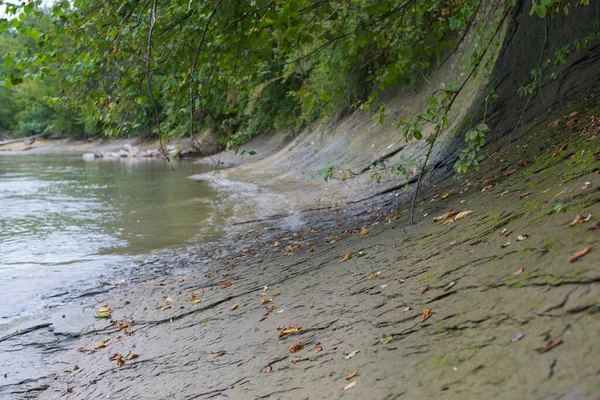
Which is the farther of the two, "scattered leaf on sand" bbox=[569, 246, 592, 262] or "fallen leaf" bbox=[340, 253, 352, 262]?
"fallen leaf" bbox=[340, 253, 352, 262]

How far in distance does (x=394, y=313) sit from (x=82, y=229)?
31.3 ft

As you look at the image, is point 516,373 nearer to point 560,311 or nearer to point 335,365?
point 560,311

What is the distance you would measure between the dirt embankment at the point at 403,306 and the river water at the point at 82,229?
3.07 feet

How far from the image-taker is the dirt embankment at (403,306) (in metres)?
2.60

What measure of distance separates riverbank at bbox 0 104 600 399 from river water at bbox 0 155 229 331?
1.09m

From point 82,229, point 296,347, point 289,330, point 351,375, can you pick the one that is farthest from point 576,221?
point 82,229

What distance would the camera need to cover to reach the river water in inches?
298

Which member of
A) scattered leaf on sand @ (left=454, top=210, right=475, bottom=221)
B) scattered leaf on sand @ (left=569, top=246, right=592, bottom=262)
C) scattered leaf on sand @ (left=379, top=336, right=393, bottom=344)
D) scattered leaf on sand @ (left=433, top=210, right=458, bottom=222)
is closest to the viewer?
scattered leaf on sand @ (left=569, top=246, right=592, bottom=262)

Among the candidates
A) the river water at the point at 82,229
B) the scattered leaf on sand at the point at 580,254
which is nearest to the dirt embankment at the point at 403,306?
the scattered leaf on sand at the point at 580,254

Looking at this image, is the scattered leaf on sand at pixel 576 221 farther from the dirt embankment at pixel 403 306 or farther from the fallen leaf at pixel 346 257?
the fallen leaf at pixel 346 257

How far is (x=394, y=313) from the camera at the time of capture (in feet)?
11.7

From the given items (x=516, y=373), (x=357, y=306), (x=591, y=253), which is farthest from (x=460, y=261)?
(x=516, y=373)

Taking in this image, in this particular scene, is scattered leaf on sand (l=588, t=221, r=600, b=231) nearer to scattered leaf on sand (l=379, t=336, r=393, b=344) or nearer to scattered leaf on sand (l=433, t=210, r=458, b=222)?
scattered leaf on sand (l=379, t=336, r=393, b=344)

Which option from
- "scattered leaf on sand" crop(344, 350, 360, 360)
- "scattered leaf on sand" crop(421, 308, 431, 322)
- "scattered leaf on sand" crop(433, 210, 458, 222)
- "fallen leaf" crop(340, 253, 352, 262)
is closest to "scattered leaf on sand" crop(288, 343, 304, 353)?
"scattered leaf on sand" crop(344, 350, 360, 360)
